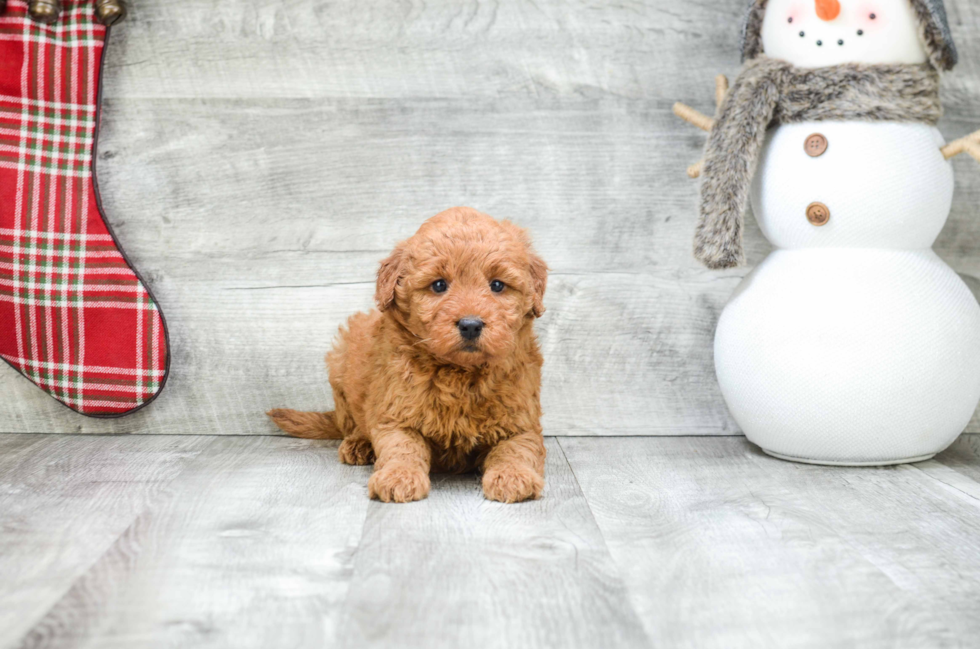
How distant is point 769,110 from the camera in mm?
1949

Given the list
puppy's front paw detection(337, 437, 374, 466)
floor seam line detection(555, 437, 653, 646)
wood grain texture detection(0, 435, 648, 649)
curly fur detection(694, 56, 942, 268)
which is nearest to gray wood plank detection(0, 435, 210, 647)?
wood grain texture detection(0, 435, 648, 649)

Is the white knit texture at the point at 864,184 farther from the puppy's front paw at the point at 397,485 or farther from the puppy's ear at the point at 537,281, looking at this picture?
the puppy's front paw at the point at 397,485

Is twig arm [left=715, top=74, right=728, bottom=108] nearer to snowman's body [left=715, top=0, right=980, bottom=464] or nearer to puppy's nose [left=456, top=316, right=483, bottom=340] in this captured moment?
snowman's body [left=715, top=0, right=980, bottom=464]

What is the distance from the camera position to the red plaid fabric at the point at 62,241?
2178mm

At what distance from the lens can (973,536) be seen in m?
1.51

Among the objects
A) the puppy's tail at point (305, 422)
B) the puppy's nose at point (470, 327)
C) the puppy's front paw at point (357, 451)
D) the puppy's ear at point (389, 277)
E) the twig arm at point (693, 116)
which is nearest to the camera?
the puppy's nose at point (470, 327)

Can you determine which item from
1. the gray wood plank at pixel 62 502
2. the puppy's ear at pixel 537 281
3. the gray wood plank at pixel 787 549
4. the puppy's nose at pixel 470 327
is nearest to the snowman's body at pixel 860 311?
the gray wood plank at pixel 787 549

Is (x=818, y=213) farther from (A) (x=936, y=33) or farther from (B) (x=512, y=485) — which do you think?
(B) (x=512, y=485)

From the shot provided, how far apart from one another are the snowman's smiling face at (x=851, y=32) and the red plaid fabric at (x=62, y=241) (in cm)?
171

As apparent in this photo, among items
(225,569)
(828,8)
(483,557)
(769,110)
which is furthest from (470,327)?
(828,8)

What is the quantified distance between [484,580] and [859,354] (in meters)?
1.05

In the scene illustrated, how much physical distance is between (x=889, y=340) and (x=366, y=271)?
1307mm

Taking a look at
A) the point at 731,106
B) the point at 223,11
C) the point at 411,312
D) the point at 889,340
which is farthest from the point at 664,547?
the point at 223,11

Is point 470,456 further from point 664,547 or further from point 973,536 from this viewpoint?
point 973,536
